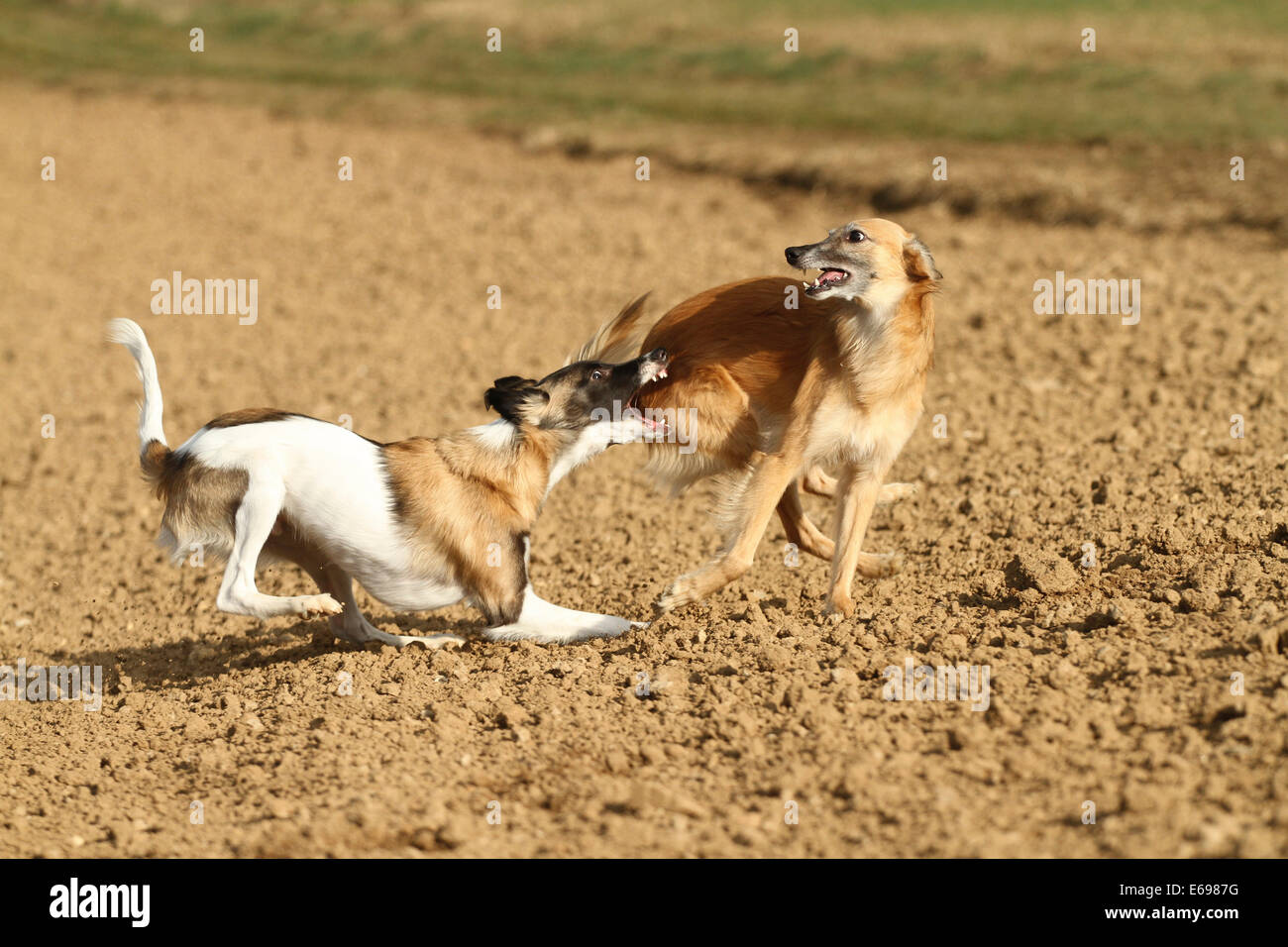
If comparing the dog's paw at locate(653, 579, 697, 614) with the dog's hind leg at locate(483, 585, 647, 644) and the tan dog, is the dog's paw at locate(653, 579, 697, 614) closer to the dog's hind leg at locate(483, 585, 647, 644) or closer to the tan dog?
the tan dog

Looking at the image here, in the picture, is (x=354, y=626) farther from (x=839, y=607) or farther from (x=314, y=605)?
(x=839, y=607)

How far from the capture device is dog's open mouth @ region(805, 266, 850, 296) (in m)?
6.46

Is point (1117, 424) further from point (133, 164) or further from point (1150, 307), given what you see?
point (133, 164)

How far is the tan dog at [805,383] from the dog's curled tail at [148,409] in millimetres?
2241

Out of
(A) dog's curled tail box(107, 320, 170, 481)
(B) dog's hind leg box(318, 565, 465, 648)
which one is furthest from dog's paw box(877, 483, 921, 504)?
(A) dog's curled tail box(107, 320, 170, 481)

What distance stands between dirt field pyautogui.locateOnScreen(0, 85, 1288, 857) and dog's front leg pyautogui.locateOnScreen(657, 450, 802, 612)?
176 mm

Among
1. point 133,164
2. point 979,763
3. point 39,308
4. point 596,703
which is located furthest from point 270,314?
point 979,763

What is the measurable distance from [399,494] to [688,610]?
1615mm

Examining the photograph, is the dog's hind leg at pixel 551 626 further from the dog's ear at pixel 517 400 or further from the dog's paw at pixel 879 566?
the dog's paw at pixel 879 566

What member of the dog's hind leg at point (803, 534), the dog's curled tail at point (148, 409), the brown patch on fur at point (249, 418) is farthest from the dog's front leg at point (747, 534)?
the dog's curled tail at point (148, 409)

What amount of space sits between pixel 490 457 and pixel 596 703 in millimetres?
1354

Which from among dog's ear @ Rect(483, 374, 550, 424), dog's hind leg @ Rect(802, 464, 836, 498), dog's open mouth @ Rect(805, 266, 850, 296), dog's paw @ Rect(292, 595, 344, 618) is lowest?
dog's paw @ Rect(292, 595, 344, 618)

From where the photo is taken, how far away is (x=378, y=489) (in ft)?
20.2

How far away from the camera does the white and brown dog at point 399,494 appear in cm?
612
